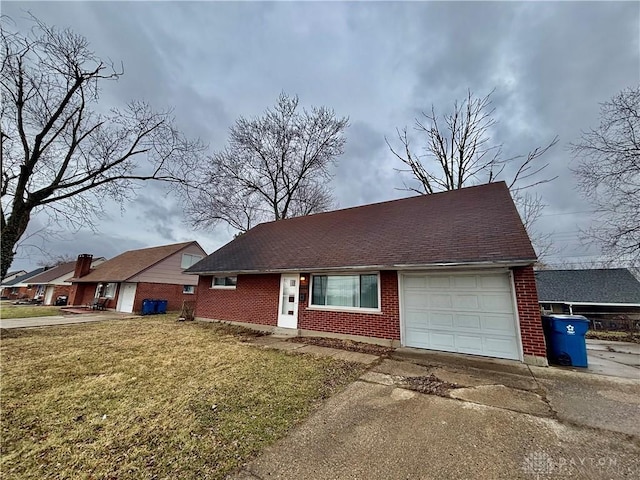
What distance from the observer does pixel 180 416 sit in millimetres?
3479

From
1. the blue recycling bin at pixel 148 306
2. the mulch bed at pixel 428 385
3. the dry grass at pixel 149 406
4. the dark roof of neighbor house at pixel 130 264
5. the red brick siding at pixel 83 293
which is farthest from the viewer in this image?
the red brick siding at pixel 83 293

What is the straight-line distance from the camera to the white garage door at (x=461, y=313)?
20.8 feet

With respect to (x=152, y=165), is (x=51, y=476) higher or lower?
lower

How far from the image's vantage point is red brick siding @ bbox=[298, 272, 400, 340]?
761 cm

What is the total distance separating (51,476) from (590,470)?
496 cm

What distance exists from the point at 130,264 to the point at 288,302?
60.9ft

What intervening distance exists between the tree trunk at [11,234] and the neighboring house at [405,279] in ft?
19.5

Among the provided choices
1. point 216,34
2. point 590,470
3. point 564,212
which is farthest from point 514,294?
point 564,212

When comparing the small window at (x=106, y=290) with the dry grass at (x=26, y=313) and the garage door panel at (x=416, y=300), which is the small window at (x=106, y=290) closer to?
the dry grass at (x=26, y=313)

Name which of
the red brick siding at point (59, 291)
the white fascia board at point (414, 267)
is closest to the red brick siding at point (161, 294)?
the white fascia board at point (414, 267)

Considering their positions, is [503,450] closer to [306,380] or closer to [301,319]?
[306,380]

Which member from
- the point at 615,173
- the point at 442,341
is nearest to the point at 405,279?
the point at 442,341

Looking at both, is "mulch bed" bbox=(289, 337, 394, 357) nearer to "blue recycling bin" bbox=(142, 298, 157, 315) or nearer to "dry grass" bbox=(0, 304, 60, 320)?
"blue recycling bin" bbox=(142, 298, 157, 315)

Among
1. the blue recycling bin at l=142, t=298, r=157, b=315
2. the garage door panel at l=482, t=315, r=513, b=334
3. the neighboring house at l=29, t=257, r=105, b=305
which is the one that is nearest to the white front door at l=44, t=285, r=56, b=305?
the neighboring house at l=29, t=257, r=105, b=305
